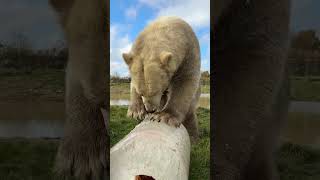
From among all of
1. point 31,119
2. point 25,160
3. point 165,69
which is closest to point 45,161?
point 25,160

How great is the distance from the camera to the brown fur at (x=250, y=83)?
5.10 m

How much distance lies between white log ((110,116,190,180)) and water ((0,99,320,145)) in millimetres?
1365

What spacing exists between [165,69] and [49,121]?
159 cm

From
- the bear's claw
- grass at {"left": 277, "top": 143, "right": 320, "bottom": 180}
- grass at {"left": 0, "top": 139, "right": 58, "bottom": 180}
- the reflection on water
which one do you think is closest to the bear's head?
the bear's claw

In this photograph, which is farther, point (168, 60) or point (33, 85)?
point (33, 85)

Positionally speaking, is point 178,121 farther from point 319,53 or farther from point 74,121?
point 319,53

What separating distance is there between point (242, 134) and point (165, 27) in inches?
61.7

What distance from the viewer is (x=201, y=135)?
603 centimetres

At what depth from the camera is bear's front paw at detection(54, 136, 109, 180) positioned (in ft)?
17.3

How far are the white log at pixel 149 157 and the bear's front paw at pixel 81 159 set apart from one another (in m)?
1.26

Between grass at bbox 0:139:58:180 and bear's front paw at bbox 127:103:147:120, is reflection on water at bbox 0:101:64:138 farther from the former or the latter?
bear's front paw at bbox 127:103:147:120

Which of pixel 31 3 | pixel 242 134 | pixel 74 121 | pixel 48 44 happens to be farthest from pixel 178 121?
pixel 31 3

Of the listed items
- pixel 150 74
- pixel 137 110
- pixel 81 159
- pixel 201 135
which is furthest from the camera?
pixel 201 135

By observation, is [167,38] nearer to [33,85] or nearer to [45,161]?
[33,85]
